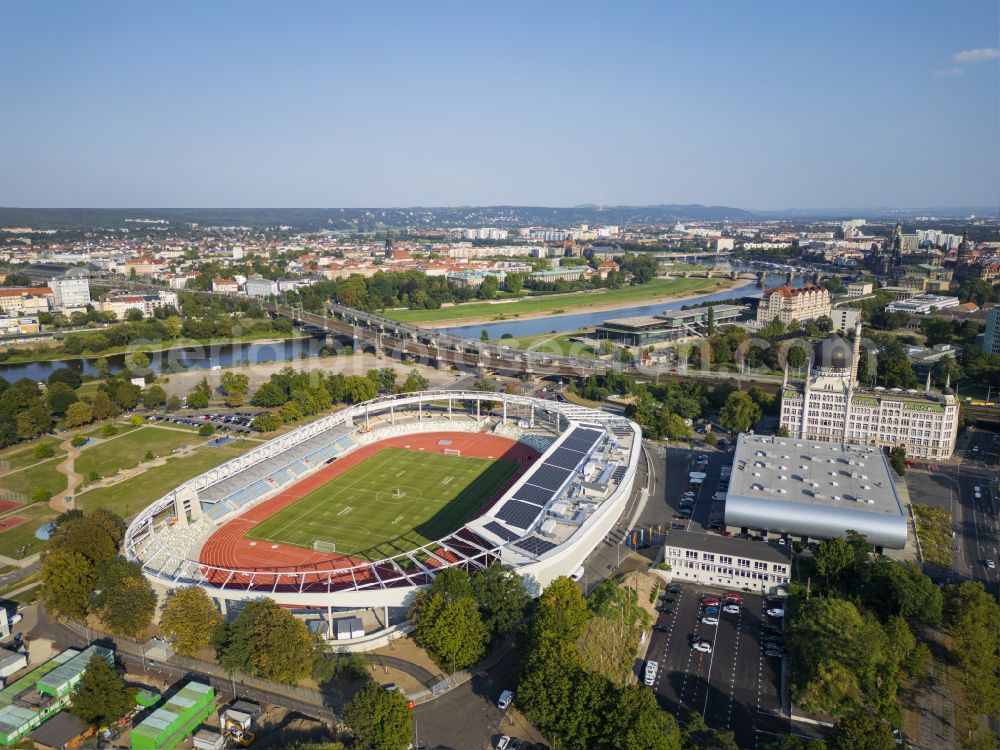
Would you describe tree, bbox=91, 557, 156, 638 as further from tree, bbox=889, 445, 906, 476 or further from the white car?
tree, bbox=889, 445, 906, 476

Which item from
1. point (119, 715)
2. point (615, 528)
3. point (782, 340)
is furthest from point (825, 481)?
point (782, 340)

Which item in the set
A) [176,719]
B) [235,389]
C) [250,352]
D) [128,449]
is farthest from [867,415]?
[250,352]

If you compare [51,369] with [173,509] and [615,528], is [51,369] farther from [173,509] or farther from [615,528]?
[615,528]

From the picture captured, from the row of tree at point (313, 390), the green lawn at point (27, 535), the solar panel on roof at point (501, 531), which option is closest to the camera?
the solar panel on roof at point (501, 531)

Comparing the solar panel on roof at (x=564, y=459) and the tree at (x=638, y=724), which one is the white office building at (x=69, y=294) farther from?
the tree at (x=638, y=724)

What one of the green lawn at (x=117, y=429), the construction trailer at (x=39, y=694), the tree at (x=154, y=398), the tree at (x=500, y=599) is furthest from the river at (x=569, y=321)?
the construction trailer at (x=39, y=694)

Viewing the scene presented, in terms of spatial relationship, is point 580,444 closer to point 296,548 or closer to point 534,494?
point 534,494
